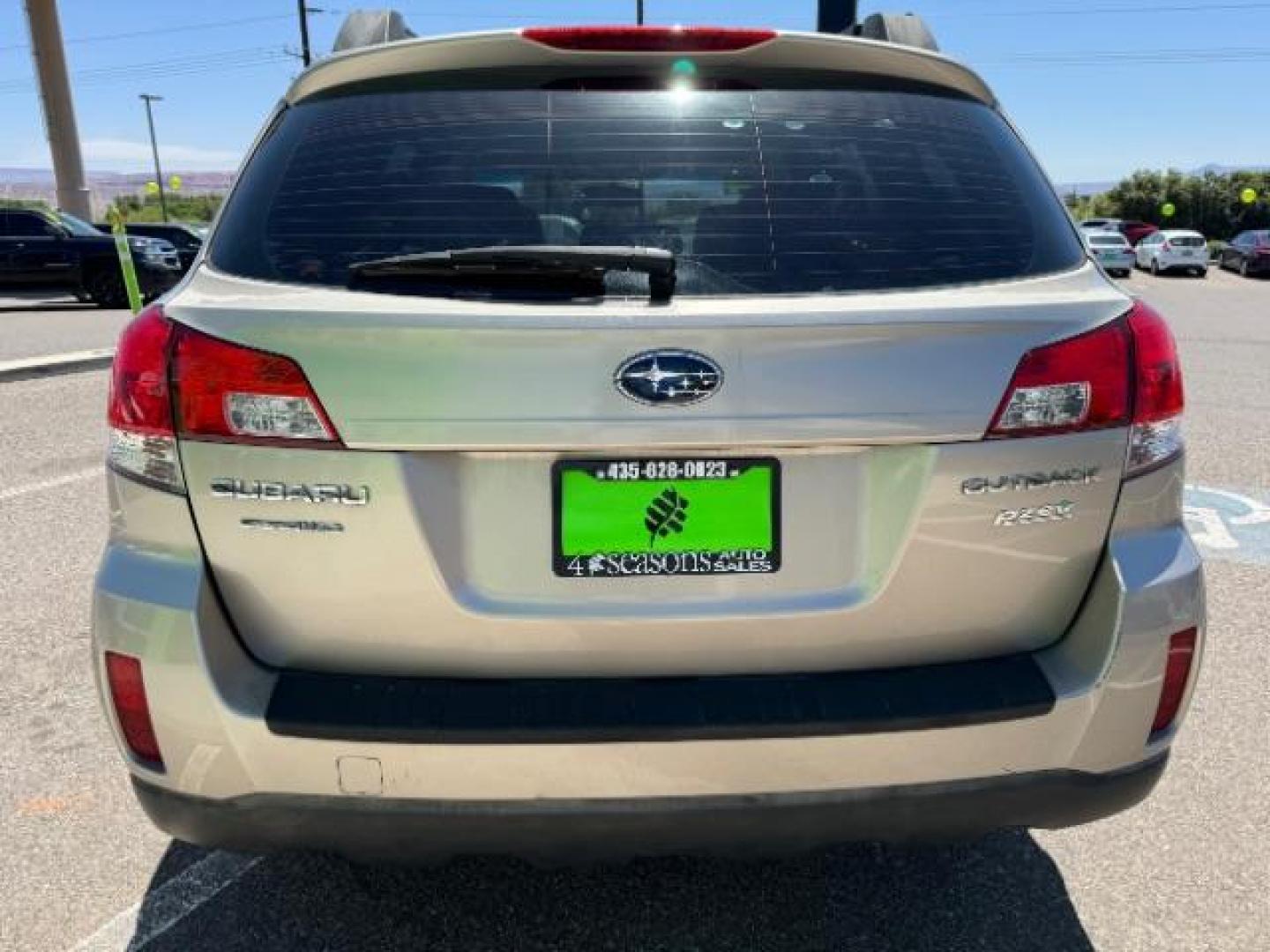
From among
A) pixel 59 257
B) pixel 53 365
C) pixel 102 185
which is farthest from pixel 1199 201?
pixel 102 185

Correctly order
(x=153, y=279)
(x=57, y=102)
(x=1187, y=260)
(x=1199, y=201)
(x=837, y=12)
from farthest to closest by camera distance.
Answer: (x=1199, y=201) < (x=1187, y=260) < (x=57, y=102) < (x=153, y=279) < (x=837, y=12)

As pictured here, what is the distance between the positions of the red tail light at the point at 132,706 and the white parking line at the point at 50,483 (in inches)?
175

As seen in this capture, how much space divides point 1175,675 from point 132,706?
189cm

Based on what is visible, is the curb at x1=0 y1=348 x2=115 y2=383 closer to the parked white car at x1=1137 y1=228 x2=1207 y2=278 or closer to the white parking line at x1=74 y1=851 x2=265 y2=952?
the white parking line at x1=74 y1=851 x2=265 y2=952

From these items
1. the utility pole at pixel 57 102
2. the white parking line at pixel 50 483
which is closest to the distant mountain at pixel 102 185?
the utility pole at pixel 57 102

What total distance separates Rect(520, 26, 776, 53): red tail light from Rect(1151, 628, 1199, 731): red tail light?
1.42 metres

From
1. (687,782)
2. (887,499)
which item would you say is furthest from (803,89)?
(687,782)

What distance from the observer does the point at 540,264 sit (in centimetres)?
182

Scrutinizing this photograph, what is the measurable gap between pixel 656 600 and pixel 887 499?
43cm

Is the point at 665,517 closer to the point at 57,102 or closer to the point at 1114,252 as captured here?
the point at 57,102

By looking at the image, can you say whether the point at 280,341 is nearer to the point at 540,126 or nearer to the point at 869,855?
the point at 540,126

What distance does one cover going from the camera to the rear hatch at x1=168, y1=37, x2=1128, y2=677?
174cm

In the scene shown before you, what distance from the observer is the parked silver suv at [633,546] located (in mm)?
1752

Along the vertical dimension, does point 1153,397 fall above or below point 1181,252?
above
